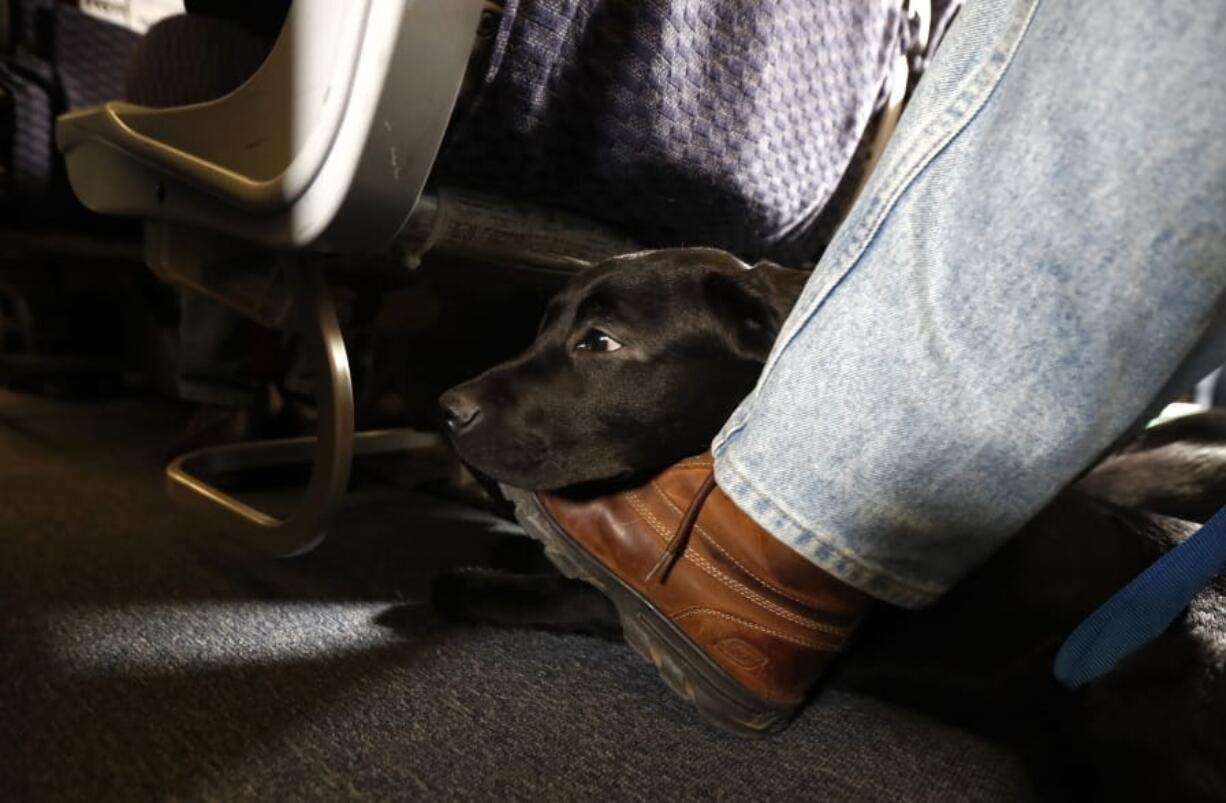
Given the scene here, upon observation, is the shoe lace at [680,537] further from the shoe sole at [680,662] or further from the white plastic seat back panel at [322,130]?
the white plastic seat back panel at [322,130]

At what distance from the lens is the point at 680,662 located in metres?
0.65

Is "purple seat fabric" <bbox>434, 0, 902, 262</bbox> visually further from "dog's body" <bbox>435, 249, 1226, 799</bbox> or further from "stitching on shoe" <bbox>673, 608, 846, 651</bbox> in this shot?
"stitching on shoe" <bbox>673, 608, 846, 651</bbox>

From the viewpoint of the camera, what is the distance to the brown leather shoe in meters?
0.59

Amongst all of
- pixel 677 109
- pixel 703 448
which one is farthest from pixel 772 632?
pixel 677 109

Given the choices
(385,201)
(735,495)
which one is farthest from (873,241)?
(385,201)

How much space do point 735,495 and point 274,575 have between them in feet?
2.03

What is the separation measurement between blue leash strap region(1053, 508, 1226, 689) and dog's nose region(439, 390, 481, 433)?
567mm

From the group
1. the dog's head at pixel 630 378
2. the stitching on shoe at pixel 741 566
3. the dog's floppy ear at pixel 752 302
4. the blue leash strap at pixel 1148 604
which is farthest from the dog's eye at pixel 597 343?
the blue leash strap at pixel 1148 604

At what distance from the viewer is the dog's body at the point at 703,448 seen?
61 cm

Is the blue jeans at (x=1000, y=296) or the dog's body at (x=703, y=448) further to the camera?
the dog's body at (x=703, y=448)

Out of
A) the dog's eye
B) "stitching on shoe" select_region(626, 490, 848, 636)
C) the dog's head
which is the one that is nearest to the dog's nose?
the dog's head

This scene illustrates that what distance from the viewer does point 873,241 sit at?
492 mm

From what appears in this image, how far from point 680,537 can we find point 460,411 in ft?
0.91

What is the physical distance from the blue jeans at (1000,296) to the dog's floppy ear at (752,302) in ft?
0.76
